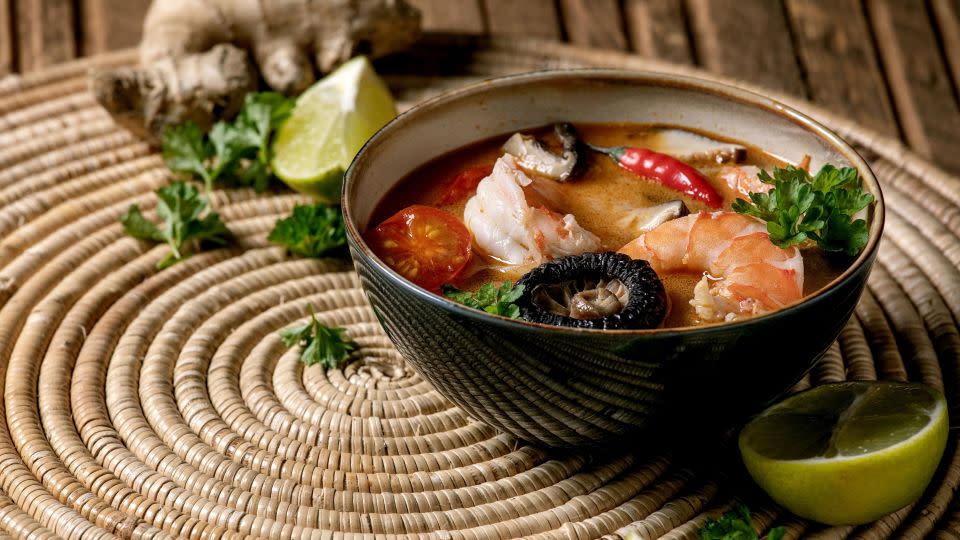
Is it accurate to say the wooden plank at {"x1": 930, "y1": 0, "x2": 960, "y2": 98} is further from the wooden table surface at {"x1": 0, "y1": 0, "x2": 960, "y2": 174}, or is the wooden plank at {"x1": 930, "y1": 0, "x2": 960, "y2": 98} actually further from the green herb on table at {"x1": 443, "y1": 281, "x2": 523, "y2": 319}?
the green herb on table at {"x1": 443, "y1": 281, "x2": 523, "y2": 319}

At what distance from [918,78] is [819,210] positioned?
2.14 meters

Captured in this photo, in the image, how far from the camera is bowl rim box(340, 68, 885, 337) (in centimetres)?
162

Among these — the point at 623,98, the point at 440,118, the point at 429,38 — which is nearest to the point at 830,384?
the point at 623,98

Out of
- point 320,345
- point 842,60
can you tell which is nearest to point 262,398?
point 320,345

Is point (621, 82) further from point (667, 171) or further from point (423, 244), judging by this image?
point (423, 244)

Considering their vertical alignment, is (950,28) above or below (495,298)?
below

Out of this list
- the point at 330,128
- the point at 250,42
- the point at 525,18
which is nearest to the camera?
the point at 330,128

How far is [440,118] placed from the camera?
85.8 inches

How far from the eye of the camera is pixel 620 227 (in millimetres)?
2062

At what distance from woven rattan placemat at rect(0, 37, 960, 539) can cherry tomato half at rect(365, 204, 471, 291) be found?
332mm

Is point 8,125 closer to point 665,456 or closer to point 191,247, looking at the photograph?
point 191,247

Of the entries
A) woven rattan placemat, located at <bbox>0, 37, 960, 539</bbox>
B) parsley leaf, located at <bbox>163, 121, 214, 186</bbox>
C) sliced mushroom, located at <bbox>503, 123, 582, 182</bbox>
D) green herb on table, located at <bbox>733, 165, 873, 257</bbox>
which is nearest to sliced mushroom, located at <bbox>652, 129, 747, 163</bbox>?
sliced mushroom, located at <bbox>503, 123, 582, 182</bbox>

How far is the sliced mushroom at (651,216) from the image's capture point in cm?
203


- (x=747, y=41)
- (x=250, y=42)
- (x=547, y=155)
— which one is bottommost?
(x=747, y=41)
